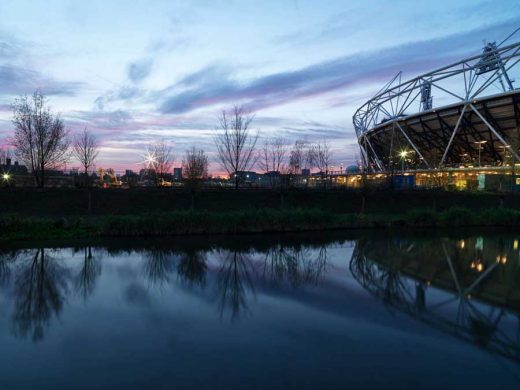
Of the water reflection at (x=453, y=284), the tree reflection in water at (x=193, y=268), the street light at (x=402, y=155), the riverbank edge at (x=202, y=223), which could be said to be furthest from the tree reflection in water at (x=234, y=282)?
the street light at (x=402, y=155)

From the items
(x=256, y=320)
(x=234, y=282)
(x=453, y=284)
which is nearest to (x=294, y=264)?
(x=234, y=282)

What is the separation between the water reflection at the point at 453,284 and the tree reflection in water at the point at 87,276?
20.6ft

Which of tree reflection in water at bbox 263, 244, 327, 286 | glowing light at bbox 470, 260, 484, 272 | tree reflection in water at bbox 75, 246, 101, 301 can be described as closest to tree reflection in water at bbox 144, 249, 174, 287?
tree reflection in water at bbox 75, 246, 101, 301

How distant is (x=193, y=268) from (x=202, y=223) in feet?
21.3

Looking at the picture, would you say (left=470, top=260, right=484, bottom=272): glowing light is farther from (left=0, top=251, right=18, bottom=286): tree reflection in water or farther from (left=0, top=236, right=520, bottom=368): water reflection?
(left=0, top=251, right=18, bottom=286): tree reflection in water

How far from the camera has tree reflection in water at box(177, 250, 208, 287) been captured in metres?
9.91

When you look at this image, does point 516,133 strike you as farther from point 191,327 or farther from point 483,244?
→ point 191,327

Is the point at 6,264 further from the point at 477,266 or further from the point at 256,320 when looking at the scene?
the point at 477,266

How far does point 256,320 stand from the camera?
704 centimetres

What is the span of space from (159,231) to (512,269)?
12589 millimetres

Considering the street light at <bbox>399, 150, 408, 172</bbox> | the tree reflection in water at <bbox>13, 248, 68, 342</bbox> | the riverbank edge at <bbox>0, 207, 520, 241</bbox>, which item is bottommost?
the tree reflection in water at <bbox>13, 248, 68, 342</bbox>

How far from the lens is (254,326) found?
673cm

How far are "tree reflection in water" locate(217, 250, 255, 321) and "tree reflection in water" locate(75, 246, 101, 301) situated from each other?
2.88m

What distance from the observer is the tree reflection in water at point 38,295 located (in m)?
6.79
